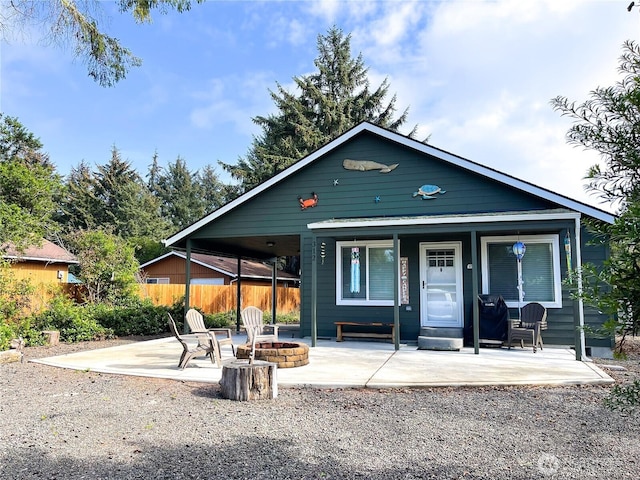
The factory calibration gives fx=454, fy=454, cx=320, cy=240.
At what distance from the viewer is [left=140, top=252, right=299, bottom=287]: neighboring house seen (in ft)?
75.9

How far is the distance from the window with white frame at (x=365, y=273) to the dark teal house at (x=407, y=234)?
0.02 m

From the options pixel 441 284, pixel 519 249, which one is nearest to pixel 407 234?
pixel 441 284

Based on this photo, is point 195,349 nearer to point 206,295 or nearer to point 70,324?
point 70,324

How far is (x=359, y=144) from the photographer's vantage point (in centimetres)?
1080

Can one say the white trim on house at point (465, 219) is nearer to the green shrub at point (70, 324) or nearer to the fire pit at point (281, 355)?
the fire pit at point (281, 355)

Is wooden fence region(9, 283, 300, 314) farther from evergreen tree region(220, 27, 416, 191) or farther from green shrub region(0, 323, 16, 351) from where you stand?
evergreen tree region(220, 27, 416, 191)

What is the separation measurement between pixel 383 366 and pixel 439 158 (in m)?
4.96

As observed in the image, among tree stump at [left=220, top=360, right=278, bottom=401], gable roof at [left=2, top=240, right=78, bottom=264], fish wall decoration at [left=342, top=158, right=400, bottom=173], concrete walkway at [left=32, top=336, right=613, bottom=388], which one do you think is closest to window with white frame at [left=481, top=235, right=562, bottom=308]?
concrete walkway at [left=32, top=336, right=613, bottom=388]

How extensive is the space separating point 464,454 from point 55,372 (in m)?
6.37

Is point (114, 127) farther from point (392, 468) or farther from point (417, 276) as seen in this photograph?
point (392, 468)

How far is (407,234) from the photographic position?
9.48 m

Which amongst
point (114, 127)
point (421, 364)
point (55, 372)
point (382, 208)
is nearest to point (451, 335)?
point (421, 364)

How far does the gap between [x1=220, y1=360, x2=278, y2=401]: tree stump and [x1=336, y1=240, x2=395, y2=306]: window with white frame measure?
17.0ft

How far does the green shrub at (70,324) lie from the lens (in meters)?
11.1
